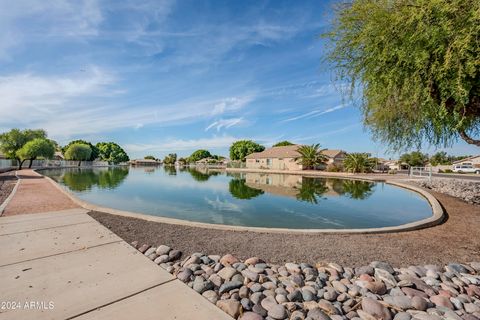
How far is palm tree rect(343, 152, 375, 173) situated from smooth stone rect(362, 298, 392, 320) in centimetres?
3369

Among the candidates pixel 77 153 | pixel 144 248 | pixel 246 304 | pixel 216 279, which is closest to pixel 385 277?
pixel 246 304

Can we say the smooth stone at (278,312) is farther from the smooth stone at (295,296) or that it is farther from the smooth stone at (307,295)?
the smooth stone at (307,295)

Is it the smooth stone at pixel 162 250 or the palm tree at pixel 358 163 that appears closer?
the smooth stone at pixel 162 250

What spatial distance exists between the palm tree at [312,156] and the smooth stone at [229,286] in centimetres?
3758

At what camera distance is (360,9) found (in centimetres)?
563

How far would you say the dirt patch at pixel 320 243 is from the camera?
4324 mm

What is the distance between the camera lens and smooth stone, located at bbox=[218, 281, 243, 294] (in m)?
3.14

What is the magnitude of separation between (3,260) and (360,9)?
27.5 ft

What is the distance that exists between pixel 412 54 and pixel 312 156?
115 feet

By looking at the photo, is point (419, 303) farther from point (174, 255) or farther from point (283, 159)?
point (283, 159)

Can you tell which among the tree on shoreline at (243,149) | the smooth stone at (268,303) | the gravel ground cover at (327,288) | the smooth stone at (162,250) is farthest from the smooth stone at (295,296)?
the tree on shoreline at (243,149)

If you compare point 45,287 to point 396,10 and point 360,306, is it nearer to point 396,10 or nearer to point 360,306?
point 360,306

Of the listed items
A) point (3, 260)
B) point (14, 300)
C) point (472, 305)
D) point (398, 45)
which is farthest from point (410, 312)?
point (3, 260)

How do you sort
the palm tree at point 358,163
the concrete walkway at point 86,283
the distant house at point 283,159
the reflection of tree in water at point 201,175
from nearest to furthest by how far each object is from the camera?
the concrete walkway at point 86,283 → the reflection of tree in water at point 201,175 → the palm tree at point 358,163 → the distant house at point 283,159
